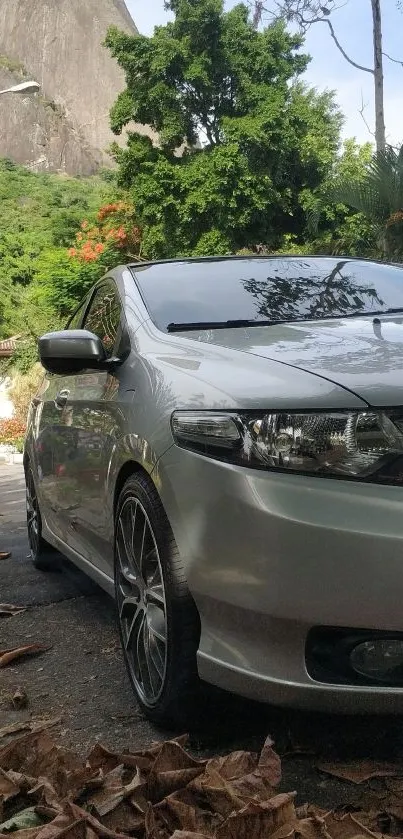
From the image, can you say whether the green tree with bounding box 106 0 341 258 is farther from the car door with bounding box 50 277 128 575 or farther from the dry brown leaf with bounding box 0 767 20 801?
the dry brown leaf with bounding box 0 767 20 801

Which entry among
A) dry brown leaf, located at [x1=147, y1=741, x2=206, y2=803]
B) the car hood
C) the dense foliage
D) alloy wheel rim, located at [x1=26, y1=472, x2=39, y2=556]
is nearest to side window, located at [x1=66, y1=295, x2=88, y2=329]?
alloy wheel rim, located at [x1=26, y1=472, x2=39, y2=556]

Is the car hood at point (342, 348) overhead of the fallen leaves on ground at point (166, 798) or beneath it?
overhead

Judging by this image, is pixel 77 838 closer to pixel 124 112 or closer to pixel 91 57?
pixel 124 112

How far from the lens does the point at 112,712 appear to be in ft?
10.0

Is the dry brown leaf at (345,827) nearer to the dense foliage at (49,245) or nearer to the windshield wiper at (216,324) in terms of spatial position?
the windshield wiper at (216,324)

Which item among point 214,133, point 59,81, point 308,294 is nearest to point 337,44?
point 214,133

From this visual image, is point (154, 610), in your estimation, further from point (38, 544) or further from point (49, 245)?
point (49, 245)

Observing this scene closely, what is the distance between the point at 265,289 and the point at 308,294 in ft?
0.58

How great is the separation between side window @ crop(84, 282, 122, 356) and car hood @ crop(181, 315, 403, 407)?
0.51 m

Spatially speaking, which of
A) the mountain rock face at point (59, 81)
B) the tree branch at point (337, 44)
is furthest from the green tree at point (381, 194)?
the mountain rock face at point (59, 81)

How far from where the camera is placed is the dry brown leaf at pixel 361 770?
2406mm

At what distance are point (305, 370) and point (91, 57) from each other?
137m

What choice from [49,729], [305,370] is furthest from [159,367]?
[49,729]

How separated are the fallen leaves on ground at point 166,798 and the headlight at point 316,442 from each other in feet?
2.42
